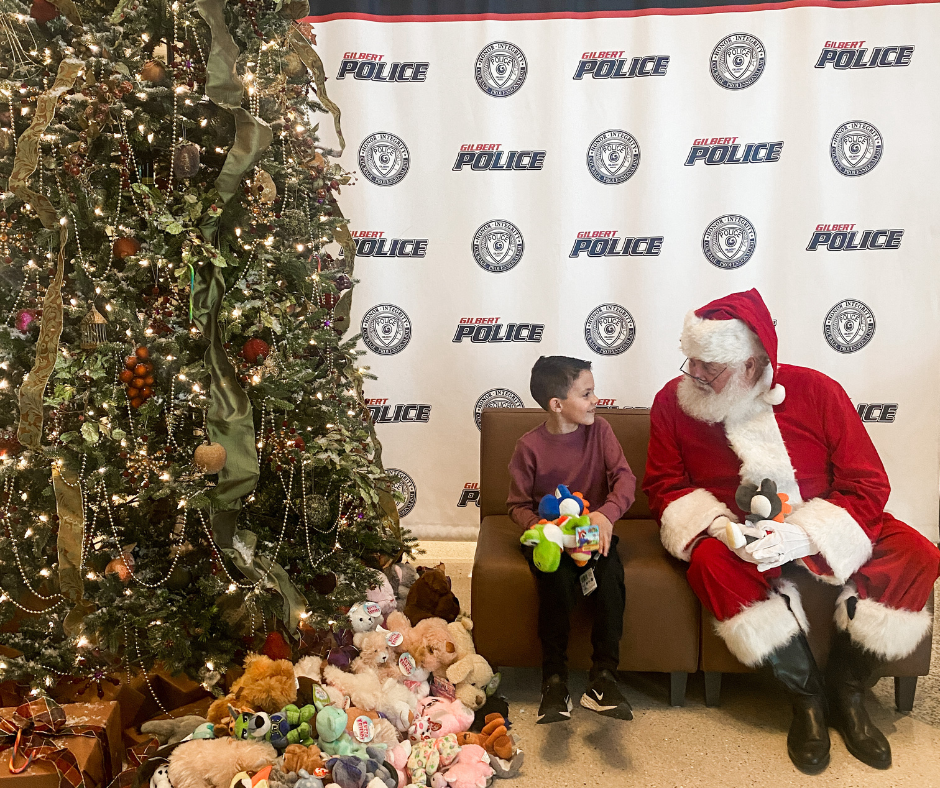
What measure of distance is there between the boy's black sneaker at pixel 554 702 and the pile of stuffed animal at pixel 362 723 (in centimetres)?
13

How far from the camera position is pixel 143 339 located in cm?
218

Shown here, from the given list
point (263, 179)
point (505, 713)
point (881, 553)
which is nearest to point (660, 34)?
point (263, 179)

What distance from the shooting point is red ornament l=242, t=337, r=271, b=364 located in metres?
2.28

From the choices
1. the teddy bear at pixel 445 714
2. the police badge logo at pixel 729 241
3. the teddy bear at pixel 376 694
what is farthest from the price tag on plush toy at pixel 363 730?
the police badge logo at pixel 729 241

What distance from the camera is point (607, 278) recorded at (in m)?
3.80

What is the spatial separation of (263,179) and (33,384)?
0.88 metres

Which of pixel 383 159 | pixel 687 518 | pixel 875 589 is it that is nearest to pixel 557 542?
pixel 687 518

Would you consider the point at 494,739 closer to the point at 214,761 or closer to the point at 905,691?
the point at 214,761

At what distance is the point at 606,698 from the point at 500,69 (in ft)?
9.66

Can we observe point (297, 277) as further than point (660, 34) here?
No

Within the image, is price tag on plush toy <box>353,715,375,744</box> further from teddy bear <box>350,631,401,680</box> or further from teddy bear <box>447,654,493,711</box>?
teddy bear <box>447,654,493,711</box>

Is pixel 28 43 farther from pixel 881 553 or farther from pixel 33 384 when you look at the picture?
pixel 881 553

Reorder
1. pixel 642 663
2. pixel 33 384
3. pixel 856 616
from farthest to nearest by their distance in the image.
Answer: pixel 642 663, pixel 856 616, pixel 33 384

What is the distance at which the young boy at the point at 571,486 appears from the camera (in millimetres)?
2324
